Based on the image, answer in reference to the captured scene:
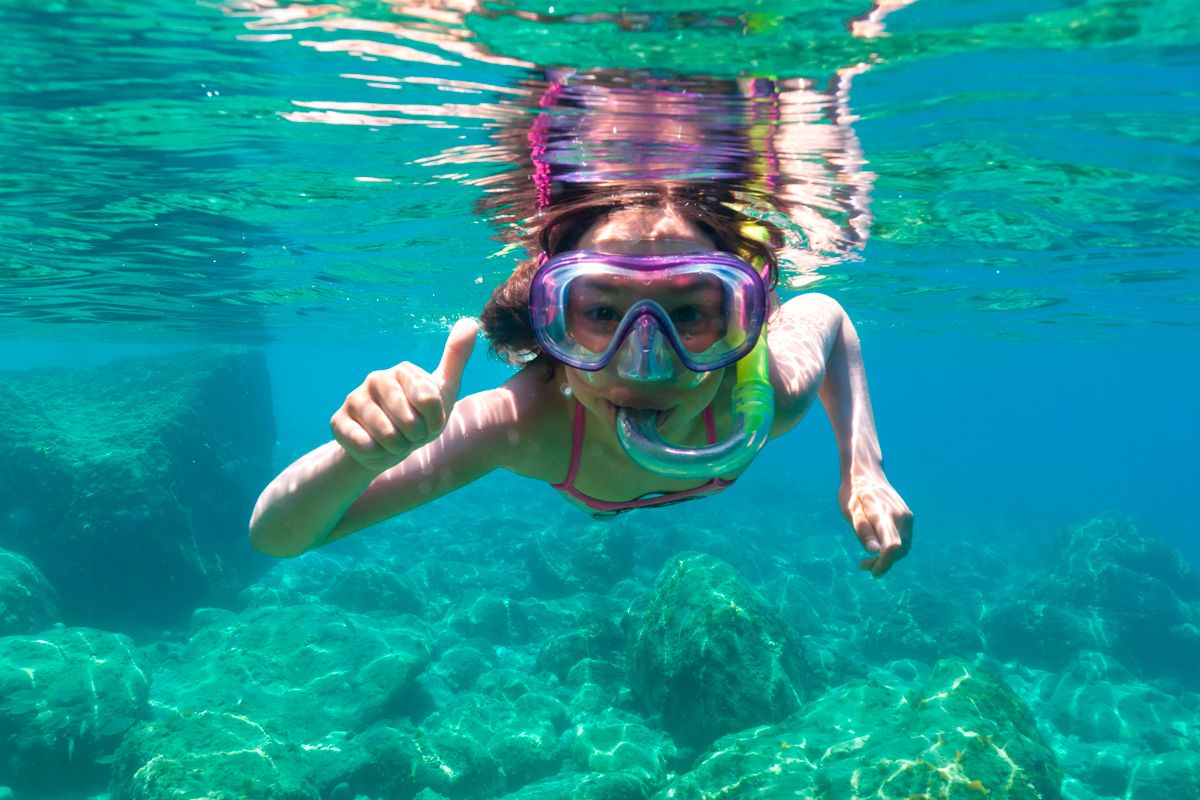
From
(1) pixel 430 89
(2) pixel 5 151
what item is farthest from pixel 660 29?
(2) pixel 5 151

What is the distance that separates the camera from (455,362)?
7.45ft

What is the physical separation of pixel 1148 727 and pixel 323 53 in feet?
56.5

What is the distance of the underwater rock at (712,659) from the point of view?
392 inches

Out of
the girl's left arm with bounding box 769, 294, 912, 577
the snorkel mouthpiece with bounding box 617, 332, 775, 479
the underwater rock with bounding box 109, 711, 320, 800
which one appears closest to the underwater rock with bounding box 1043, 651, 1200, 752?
the girl's left arm with bounding box 769, 294, 912, 577

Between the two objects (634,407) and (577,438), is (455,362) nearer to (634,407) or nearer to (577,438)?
(634,407)

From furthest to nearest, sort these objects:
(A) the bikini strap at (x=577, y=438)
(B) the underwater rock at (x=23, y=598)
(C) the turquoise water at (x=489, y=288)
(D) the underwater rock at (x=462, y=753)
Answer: (B) the underwater rock at (x=23, y=598) < (D) the underwater rock at (x=462, y=753) < (C) the turquoise water at (x=489, y=288) < (A) the bikini strap at (x=577, y=438)

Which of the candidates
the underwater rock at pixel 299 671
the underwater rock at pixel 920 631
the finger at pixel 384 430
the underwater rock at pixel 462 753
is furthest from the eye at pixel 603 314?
the underwater rock at pixel 920 631

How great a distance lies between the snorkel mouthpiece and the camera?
3088 mm

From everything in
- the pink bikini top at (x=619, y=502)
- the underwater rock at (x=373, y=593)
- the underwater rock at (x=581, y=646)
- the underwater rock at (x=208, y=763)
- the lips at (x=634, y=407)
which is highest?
the lips at (x=634, y=407)

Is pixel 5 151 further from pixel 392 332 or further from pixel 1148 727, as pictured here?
pixel 392 332

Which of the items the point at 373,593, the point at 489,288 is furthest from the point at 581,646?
the point at 489,288

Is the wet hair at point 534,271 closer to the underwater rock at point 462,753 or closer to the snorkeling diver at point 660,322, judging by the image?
the snorkeling diver at point 660,322

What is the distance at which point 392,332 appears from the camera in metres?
33.8

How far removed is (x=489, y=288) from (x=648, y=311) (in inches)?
642
